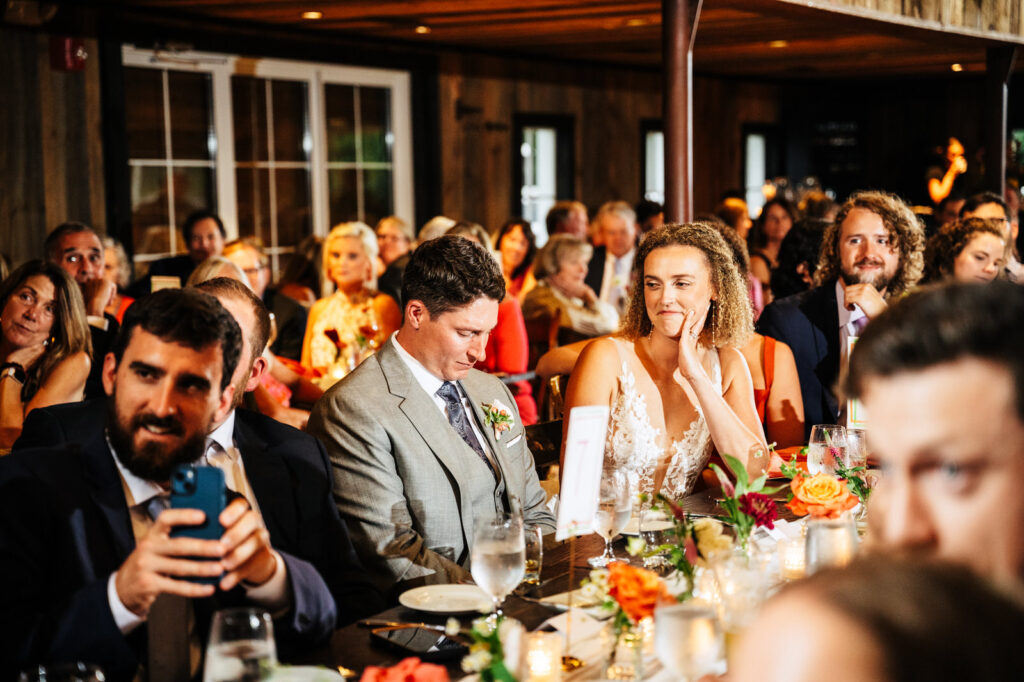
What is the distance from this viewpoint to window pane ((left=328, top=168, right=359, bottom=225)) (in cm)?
867

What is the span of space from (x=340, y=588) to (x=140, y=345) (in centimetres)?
70

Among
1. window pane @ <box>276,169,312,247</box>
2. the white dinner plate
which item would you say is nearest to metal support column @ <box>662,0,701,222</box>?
the white dinner plate

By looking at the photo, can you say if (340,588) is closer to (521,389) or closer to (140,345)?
(140,345)

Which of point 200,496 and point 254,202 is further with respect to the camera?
point 254,202

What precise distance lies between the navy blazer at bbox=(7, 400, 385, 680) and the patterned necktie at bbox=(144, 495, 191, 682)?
0.05 meters

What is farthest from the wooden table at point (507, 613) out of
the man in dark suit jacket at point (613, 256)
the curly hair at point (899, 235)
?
the man in dark suit jacket at point (613, 256)

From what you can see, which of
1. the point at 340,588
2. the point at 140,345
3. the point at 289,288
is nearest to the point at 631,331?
the point at 340,588

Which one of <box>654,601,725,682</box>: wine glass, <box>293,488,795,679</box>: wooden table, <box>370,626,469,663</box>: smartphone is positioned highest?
<box>654,601,725,682</box>: wine glass

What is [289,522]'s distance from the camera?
212 centimetres

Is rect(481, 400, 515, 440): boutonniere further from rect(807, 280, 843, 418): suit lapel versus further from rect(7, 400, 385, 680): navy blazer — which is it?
rect(807, 280, 843, 418): suit lapel

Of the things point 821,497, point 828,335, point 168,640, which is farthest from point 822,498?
point 828,335

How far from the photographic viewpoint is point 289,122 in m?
8.34

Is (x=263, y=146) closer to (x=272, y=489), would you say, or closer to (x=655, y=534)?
(x=272, y=489)

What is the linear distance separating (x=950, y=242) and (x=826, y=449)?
2.72m
